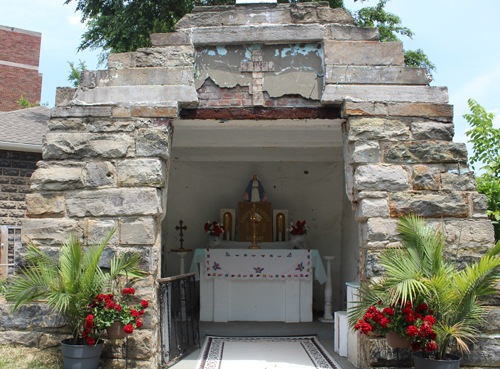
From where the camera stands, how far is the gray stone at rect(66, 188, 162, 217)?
3621 mm

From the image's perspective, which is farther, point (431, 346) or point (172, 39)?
point (172, 39)

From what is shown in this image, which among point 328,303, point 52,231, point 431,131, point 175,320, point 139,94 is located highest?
point 139,94

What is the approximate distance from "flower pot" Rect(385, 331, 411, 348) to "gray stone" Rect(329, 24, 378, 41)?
261cm

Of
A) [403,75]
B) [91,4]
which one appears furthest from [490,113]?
[91,4]

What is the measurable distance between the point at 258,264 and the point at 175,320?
68.2 inches

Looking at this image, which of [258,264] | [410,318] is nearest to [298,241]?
[258,264]

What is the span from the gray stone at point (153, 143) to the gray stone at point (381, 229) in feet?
6.26

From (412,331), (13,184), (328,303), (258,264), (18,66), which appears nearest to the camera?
(412,331)

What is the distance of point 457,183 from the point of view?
3641 mm

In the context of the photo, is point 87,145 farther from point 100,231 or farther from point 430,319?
point 430,319

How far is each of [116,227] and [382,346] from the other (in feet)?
8.07

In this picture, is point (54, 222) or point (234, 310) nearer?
point (54, 222)

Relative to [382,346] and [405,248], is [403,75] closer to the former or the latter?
[405,248]

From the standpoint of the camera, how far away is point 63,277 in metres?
3.26
